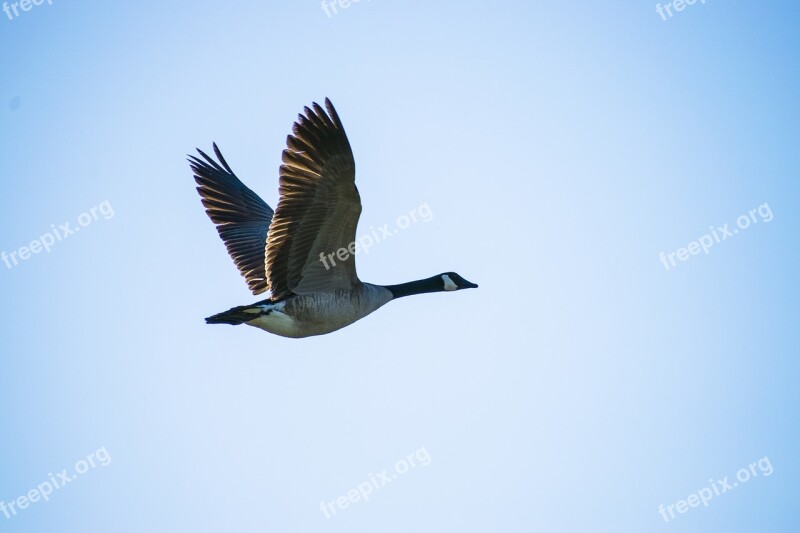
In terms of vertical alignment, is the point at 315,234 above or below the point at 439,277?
above

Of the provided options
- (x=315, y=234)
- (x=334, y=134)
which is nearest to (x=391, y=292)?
(x=315, y=234)

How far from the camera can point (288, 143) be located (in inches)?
397

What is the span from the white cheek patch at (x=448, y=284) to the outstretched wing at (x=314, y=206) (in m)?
2.19

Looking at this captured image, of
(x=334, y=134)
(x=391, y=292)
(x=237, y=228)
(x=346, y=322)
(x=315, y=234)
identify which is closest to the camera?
(x=334, y=134)

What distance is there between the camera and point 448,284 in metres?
13.0

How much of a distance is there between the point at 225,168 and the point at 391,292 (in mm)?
3296

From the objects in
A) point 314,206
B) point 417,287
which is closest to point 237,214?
point 417,287

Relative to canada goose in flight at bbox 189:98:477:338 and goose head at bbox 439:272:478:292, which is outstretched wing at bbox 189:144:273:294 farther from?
goose head at bbox 439:272:478:292

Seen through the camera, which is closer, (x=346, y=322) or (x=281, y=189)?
(x=281, y=189)

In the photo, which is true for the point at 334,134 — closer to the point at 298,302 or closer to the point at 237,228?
the point at 298,302

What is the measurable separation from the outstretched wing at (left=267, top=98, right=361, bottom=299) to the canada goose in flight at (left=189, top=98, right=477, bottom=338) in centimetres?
1

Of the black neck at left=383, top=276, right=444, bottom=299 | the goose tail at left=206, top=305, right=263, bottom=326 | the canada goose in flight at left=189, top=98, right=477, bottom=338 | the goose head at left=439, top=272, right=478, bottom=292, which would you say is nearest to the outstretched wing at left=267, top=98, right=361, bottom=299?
the canada goose in flight at left=189, top=98, right=477, bottom=338

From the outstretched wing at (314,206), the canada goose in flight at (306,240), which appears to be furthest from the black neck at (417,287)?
the outstretched wing at (314,206)

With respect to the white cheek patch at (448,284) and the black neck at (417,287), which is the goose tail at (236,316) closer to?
the black neck at (417,287)
